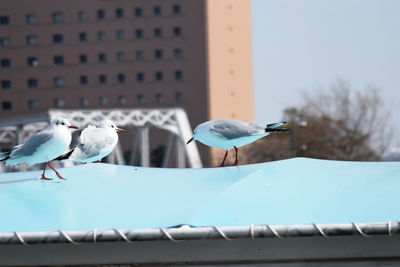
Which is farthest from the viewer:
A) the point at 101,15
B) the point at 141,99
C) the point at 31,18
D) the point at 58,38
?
the point at 31,18

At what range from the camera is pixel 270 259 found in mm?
5359

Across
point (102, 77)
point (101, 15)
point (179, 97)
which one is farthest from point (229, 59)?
point (101, 15)

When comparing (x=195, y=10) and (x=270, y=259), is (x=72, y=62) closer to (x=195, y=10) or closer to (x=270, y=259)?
(x=195, y=10)

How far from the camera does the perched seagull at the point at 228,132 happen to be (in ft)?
25.2

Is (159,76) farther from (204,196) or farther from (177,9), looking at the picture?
(204,196)

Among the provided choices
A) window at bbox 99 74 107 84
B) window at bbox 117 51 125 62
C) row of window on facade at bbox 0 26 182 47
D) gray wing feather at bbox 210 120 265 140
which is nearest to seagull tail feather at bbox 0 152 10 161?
gray wing feather at bbox 210 120 265 140

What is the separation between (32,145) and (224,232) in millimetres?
2879

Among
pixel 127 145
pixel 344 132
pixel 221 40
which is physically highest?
pixel 221 40

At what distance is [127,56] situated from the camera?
98375 millimetres

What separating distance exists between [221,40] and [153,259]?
9253cm

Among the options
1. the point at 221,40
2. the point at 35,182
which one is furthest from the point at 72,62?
the point at 35,182

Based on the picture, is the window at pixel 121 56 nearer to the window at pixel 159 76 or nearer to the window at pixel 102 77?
the window at pixel 102 77

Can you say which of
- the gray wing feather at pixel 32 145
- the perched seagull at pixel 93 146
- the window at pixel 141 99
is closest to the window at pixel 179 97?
the window at pixel 141 99

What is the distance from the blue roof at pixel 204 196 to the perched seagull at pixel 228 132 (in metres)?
0.39
